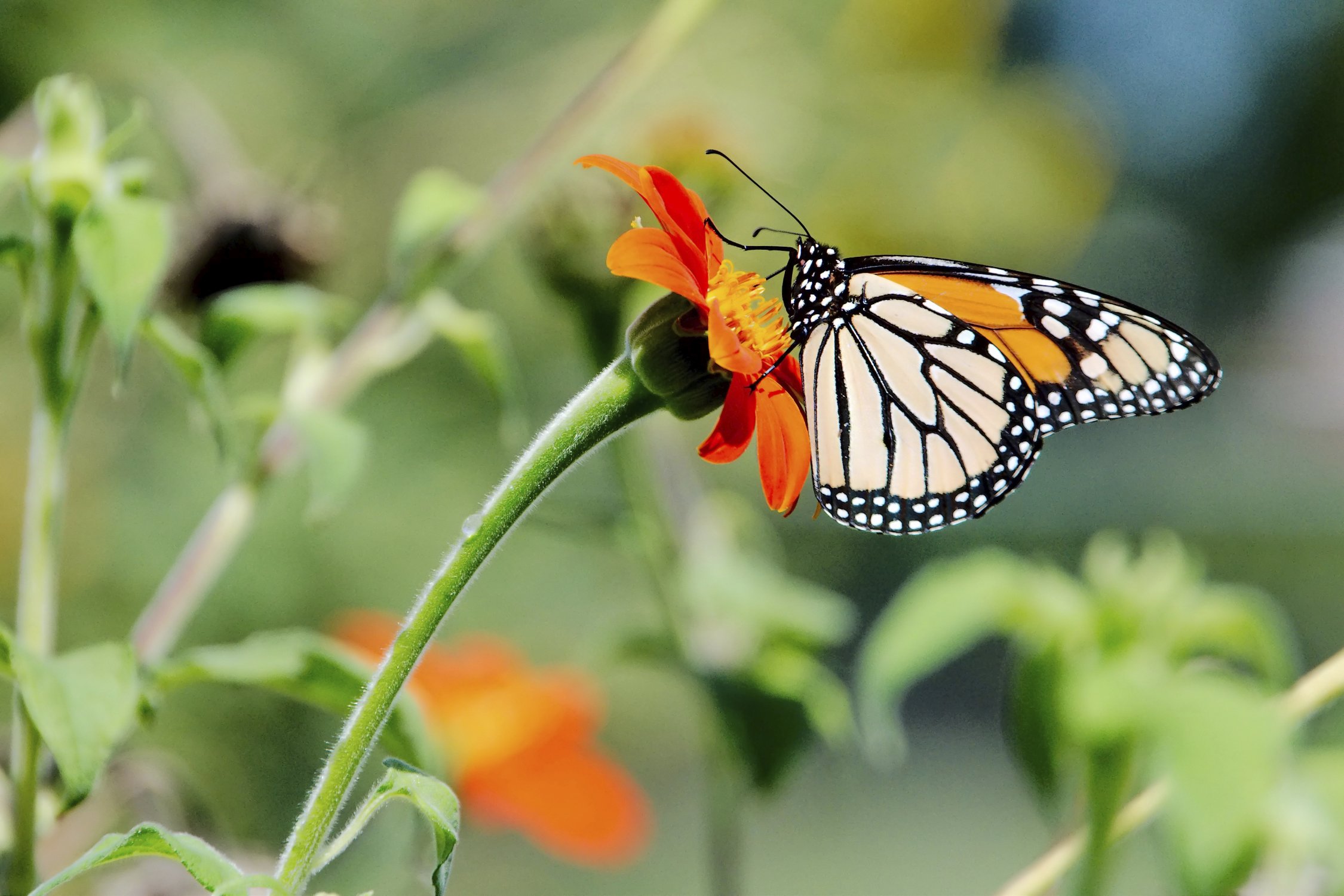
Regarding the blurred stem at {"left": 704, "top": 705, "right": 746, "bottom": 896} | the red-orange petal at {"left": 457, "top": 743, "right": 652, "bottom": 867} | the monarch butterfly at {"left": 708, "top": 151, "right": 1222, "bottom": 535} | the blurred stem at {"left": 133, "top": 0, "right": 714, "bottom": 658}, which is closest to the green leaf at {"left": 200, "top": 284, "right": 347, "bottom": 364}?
the blurred stem at {"left": 133, "top": 0, "right": 714, "bottom": 658}

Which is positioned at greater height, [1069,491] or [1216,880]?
[1216,880]

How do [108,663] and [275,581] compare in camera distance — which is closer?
[108,663]

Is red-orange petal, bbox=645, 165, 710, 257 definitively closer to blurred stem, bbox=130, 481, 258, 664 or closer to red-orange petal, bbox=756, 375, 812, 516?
red-orange petal, bbox=756, 375, 812, 516

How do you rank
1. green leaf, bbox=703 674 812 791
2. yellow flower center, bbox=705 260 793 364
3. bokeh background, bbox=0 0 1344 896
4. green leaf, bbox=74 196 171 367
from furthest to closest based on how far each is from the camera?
bokeh background, bbox=0 0 1344 896
green leaf, bbox=703 674 812 791
yellow flower center, bbox=705 260 793 364
green leaf, bbox=74 196 171 367

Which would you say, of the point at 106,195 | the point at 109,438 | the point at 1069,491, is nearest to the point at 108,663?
the point at 106,195

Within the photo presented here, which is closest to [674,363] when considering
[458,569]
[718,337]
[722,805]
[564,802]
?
[718,337]

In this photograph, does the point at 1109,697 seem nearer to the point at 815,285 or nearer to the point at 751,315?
the point at 751,315

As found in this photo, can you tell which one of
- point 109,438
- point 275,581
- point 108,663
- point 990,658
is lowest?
point 990,658

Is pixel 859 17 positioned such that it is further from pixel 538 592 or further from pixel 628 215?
pixel 628 215
